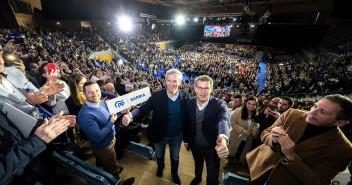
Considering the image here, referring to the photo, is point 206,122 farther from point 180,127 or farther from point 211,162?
point 211,162

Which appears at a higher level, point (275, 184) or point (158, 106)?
point (158, 106)

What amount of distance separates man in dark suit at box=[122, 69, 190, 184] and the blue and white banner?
44cm

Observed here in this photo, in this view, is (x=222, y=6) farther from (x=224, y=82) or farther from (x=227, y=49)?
(x=224, y=82)

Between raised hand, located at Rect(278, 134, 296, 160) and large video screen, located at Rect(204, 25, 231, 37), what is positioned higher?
large video screen, located at Rect(204, 25, 231, 37)

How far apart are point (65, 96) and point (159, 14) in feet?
54.1

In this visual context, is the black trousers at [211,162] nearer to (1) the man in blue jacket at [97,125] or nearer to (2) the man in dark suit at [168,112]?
(2) the man in dark suit at [168,112]

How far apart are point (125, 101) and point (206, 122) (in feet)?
5.05

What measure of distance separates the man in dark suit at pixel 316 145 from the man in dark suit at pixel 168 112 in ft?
4.19

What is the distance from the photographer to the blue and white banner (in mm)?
2348

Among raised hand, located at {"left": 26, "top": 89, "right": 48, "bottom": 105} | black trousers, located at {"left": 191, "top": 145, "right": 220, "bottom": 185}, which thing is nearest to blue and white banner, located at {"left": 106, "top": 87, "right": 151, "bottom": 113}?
raised hand, located at {"left": 26, "top": 89, "right": 48, "bottom": 105}

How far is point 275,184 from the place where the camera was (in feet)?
5.20

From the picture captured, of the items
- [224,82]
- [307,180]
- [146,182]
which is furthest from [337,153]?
[224,82]

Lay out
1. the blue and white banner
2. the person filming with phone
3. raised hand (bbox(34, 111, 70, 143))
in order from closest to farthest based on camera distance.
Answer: raised hand (bbox(34, 111, 70, 143)) < the blue and white banner < the person filming with phone

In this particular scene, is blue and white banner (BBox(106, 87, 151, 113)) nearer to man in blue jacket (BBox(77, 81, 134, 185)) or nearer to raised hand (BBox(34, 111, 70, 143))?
man in blue jacket (BBox(77, 81, 134, 185))
